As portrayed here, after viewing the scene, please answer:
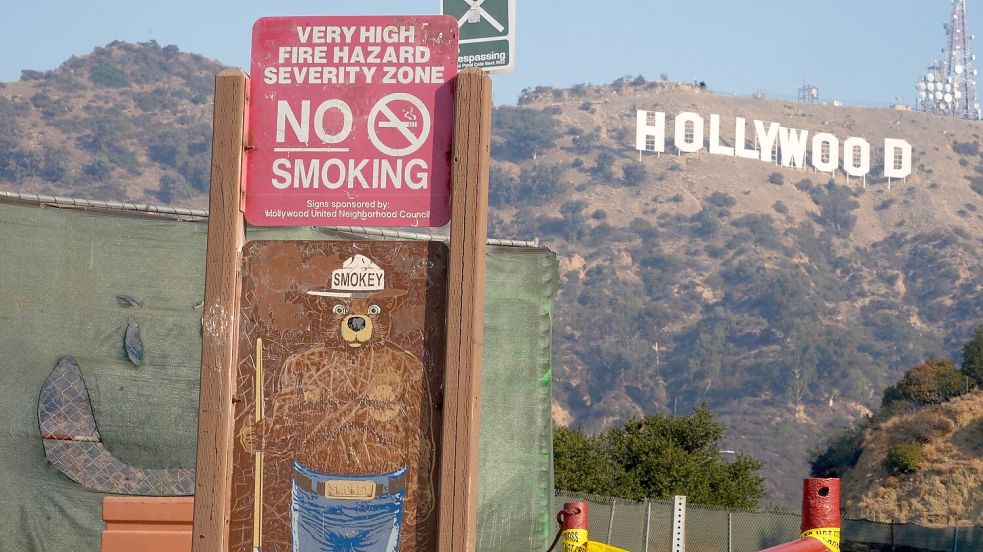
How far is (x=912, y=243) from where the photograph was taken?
539 ft

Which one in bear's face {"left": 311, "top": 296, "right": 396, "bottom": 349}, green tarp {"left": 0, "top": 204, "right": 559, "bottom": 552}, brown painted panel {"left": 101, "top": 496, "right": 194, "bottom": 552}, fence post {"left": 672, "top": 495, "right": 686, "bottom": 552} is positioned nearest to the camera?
bear's face {"left": 311, "top": 296, "right": 396, "bottom": 349}

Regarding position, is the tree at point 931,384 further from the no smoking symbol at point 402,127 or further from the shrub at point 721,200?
the shrub at point 721,200

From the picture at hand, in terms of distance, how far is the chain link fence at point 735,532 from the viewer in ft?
67.1

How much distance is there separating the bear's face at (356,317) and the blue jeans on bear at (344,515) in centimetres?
55

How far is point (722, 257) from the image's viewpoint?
535 feet

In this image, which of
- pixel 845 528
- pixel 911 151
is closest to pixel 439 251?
pixel 845 528

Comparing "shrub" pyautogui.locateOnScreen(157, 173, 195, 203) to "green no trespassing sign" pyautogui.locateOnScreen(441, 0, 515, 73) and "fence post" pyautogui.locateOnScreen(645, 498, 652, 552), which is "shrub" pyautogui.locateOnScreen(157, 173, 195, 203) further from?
"green no trespassing sign" pyautogui.locateOnScreen(441, 0, 515, 73)

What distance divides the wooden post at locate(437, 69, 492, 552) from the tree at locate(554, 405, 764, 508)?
34.0 m

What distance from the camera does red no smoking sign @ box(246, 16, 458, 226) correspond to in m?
5.38

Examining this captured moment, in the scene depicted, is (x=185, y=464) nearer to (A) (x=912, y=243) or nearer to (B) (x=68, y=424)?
(B) (x=68, y=424)

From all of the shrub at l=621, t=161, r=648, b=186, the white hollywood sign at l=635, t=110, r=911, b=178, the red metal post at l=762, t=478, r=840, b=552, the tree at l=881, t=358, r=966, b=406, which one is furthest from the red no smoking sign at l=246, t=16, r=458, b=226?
the shrub at l=621, t=161, r=648, b=186

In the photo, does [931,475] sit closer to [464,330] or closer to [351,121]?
[464,330]

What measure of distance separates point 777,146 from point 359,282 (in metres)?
184

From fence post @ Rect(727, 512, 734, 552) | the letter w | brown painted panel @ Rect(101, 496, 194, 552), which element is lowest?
fence post @ Rect(727, 512, 734, 552)
